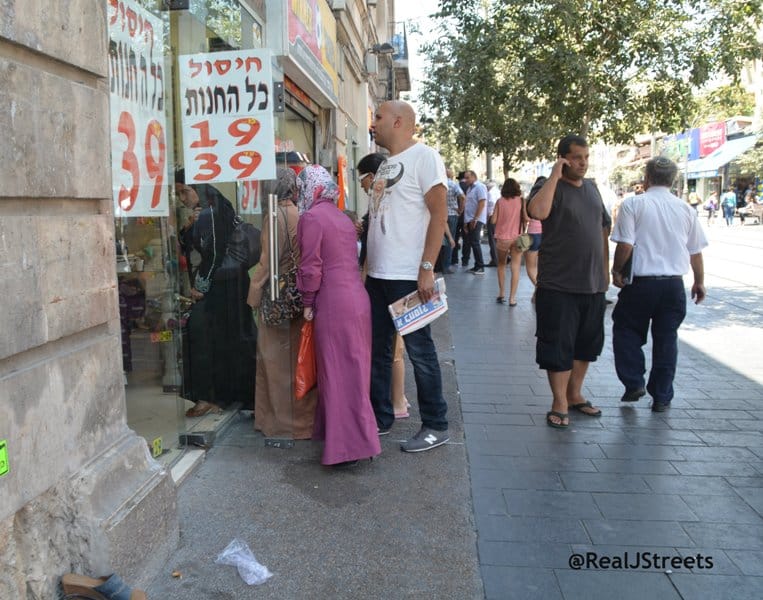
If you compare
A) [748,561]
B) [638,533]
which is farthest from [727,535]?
[638,533]

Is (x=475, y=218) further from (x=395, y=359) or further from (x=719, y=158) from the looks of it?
(x=719, y=158)

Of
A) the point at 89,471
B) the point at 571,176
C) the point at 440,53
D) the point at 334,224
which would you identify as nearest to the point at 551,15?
the point at 440,53

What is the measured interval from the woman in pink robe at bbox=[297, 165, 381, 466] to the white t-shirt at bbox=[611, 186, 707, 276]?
219 cm

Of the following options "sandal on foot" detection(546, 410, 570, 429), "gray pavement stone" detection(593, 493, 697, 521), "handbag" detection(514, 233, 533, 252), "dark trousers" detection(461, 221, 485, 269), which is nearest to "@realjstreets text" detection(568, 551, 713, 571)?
"gray pavement stone" detection(593, 493, 697, 521)

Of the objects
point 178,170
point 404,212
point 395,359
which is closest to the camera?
point 404,212

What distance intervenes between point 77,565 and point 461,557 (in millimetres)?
1525

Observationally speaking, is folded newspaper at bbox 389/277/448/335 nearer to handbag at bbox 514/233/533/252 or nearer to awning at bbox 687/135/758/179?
handbag at bbox 514/233/533/252

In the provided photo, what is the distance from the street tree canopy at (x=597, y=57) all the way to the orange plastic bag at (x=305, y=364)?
6.23 m

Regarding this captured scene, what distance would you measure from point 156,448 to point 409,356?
1512 millimetres

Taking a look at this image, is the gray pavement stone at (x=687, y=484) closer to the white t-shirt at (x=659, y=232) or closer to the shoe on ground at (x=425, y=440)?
the shoe on ground at (x=425, y=440)

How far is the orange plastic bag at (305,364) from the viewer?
162 inches

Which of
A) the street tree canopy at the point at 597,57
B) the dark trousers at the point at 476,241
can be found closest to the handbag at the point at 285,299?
the street tree canopy at the point at 597,57

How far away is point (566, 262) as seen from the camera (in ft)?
15.3

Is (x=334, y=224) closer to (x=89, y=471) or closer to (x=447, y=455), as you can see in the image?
(x=447, y=455)
